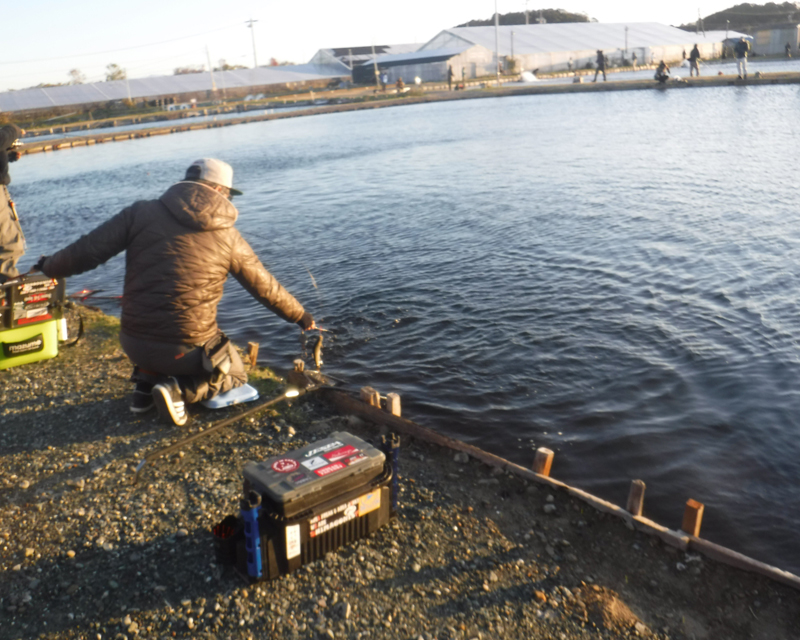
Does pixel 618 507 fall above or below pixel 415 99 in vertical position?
below

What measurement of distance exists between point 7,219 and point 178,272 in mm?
3638

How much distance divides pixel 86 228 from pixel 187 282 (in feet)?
56.4

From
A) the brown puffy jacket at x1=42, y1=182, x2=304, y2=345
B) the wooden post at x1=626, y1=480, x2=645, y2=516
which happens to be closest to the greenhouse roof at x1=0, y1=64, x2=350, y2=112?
→ the brown puffy jacket at x1=42, y1=182, x2=304, y2=345

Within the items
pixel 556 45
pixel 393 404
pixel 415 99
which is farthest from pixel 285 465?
pixel 556 45

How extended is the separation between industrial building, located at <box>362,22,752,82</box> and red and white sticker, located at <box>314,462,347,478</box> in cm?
8010

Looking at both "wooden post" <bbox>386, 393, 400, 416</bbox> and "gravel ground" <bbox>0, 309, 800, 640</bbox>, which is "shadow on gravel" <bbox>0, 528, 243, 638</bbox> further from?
"wooden post" <bbox>386, 393, 400, 416</bbox>

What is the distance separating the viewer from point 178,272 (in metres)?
5.91

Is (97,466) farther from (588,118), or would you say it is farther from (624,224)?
(588,118)

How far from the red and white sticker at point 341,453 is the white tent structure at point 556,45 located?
80.4 metres

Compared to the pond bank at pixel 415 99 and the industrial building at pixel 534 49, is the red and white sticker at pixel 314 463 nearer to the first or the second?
the pond bank at pixel 415 99

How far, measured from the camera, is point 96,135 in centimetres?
4925

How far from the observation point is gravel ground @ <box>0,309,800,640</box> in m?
4.26

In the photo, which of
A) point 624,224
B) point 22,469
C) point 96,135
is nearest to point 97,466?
point 22,469

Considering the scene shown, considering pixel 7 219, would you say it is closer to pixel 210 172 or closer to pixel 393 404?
pixel 210 172
